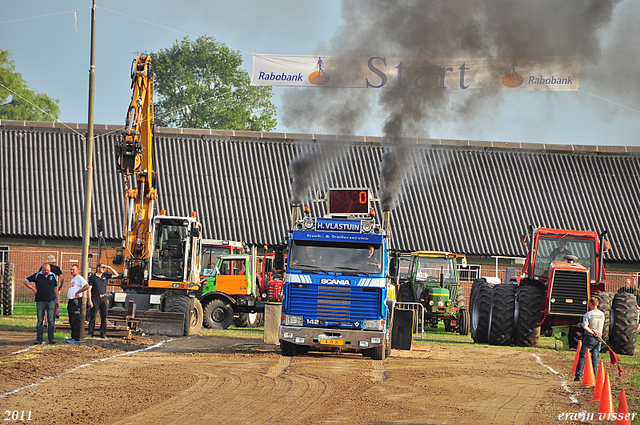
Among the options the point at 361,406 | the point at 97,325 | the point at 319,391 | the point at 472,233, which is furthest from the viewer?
the point at 472,233

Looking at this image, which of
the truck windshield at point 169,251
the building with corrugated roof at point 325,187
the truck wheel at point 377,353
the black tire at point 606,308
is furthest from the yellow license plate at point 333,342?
the building with corrugated roof at point 325,187

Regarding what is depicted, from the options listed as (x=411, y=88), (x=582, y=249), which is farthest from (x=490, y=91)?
(x=582, y=249)

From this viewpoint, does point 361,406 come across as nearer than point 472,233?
Yes

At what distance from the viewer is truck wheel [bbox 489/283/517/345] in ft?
67.3

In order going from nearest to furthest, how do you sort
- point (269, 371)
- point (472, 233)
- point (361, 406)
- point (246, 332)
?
point (361, 406) → point (269, 371) → point (246, 332) → point (472, 233)

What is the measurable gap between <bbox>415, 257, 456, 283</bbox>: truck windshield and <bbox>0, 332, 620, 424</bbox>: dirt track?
832 cm

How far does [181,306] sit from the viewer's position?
2148 cm

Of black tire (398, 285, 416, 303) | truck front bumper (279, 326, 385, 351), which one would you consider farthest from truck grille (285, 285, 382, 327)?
black tire (398, 285, 416, 303)

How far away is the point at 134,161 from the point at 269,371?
9.88 m

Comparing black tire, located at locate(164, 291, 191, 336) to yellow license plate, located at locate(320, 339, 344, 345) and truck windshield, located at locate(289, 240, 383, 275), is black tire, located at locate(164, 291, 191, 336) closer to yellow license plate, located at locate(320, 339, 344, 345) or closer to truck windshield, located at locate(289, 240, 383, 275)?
truck windshield, located at locate(289, 240, 383, 275)

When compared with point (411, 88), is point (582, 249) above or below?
below

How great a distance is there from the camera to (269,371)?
14547 mm

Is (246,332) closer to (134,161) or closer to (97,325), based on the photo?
(97,325)

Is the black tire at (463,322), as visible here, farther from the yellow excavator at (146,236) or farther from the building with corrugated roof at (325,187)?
the building with corrugated roof at (325,187)
